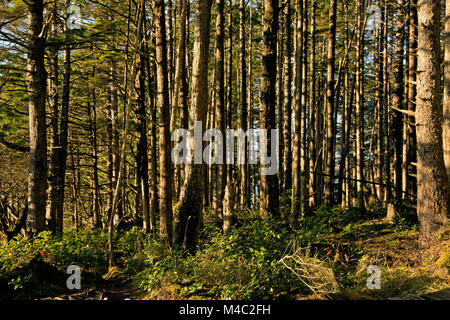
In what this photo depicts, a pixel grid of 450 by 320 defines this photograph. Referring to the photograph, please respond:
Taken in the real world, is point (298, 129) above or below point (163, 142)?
above

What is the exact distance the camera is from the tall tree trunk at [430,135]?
645cm

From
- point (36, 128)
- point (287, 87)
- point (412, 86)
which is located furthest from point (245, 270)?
point (412, 86)

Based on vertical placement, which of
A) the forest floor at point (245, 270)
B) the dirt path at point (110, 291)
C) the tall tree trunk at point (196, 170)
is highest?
the tall tree trunk at point (196, 170)

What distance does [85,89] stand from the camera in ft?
42.6

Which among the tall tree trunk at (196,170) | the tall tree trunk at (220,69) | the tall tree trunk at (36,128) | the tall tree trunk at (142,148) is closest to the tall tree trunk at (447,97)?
the tall tree trunk at (196,170)

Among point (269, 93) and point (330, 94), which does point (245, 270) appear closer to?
point (269, 93)

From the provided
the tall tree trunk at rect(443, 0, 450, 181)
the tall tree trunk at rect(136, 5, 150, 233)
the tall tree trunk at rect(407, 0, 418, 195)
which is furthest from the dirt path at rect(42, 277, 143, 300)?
the tall tree trunk at rect(407, 0, 418, 195)

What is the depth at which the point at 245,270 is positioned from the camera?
4.72 metres

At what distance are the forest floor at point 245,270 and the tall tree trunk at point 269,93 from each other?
0.93 m

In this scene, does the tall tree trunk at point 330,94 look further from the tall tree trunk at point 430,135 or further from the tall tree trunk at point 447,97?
the tall tree trunk at point 430,135

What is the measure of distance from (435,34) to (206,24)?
4774 mm

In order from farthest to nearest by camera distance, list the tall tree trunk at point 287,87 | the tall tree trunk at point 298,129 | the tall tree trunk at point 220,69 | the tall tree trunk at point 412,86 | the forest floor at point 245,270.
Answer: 1. the tall tree trunk at point 287,87
2. the tall tree trunk at point 412,86
3. the tall tree trunk at point 298,129
4. the tall tree trunk at point 220,69
5. the forest floor at point 245,270

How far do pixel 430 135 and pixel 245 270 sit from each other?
15.9 ft

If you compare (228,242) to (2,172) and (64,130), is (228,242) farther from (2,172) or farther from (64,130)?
(2,172)
